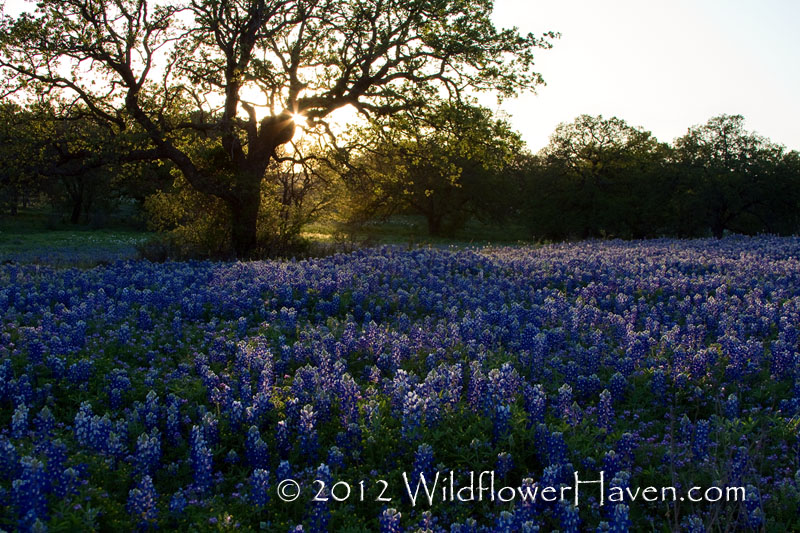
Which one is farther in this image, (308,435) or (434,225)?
(434,225)

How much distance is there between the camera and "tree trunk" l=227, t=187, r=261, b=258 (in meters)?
21.1

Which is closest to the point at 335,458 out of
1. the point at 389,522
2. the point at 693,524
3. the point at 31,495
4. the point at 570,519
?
the point at 389,522

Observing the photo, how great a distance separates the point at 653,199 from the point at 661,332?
39875 millimetres

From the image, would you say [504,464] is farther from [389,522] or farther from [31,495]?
[31,495]

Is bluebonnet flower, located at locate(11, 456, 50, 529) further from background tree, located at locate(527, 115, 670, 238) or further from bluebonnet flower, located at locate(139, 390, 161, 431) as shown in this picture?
background tree, located at locate(527, 115, 670, 238)

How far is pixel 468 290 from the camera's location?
11.6 metres

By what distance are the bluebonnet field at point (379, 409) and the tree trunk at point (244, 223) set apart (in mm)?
10796

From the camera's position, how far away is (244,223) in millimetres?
21375

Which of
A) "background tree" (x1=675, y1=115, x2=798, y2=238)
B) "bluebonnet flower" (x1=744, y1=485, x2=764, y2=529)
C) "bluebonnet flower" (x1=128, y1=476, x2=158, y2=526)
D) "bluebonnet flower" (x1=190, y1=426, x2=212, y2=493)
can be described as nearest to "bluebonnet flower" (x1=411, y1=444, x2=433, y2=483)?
"bluebonnet flower" (x1=190, y1=426, x2=212, y2=493)

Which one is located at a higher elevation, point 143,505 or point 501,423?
point 501,423

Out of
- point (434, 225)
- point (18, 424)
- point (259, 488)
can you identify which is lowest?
point (259, 488)

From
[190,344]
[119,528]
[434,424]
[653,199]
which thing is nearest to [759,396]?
[434,424]

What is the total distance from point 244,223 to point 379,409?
17.0 metres

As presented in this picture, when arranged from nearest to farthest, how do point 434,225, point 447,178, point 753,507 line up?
1. point 753,507
2. point 447,178
3. point 434,225
